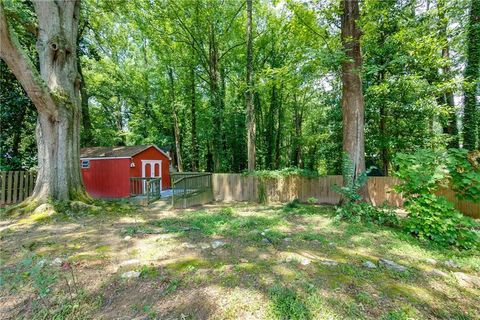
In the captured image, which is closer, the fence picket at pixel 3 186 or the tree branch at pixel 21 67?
the tree branch at pixel 21 67

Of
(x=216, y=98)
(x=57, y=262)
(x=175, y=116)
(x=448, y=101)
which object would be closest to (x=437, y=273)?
(x=57, y=262)

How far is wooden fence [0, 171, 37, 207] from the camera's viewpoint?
759 cm

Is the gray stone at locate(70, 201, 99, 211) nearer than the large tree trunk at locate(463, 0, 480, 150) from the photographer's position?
Yes

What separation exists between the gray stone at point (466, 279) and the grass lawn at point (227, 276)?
19 mm

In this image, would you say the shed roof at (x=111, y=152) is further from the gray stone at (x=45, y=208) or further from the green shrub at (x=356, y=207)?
the green shrub at (x=356, y=207)

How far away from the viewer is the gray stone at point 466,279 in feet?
8.59

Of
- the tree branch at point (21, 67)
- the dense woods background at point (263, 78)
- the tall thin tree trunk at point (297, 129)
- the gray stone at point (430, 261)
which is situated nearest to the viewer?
the gray stone at point (430, 261)

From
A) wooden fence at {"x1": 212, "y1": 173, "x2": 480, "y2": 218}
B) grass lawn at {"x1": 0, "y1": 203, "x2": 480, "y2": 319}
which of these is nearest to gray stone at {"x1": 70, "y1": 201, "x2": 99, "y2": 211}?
grass lawn at {"x1": 0, "y1": 203, "x2": 480, "y2": 319}

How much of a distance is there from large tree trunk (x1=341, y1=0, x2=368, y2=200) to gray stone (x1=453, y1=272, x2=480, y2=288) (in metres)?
3.56

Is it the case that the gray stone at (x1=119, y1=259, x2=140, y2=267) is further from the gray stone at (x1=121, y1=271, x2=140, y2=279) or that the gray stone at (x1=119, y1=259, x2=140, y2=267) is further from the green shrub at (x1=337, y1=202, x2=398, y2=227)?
the green shrub at (x1=337, y1=202, x2=398, y2=227)

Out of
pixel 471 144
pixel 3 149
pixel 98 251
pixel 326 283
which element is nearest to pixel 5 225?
pixel 98 251

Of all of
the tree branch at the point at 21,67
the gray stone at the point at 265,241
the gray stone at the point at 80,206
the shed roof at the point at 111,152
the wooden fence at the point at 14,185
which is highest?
the tree branch at the point at 21,67

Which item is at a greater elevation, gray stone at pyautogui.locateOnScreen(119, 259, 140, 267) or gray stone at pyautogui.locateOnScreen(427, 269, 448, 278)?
gray stone at pyautogui.locateOnScreen(119, 259, 140, 267)

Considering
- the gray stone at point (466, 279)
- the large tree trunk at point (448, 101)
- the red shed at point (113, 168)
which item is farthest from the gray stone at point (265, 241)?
the large tree trunk at point (448, 101)
